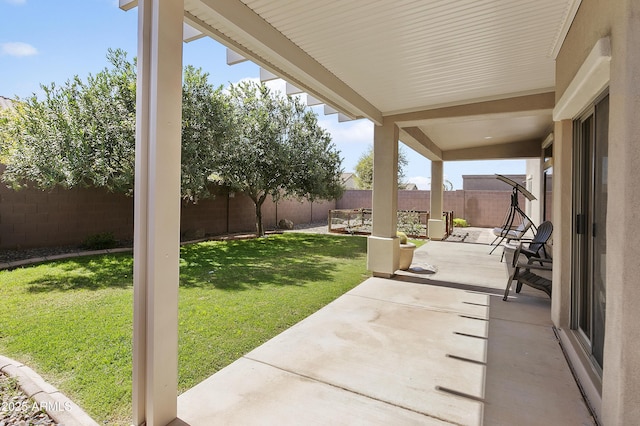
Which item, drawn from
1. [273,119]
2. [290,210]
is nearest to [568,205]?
[273,119]

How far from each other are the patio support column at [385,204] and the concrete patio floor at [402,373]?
148cm

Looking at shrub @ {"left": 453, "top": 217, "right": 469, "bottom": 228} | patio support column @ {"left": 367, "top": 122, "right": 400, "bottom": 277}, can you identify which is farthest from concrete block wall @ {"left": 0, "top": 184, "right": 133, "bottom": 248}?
shrub @ {"left": 453, "top": 217, "right": 469, "bottom": 228}

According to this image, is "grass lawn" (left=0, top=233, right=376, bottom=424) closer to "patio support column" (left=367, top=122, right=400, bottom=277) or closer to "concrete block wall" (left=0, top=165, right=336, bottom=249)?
"patio support column" (left=367, top=122, right=400, bottom=277)

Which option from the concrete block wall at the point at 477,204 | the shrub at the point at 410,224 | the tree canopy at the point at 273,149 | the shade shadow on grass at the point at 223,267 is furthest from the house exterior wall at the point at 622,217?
the concrete block wall at the point at 477,204

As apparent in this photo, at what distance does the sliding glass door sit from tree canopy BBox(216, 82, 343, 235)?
798 cm

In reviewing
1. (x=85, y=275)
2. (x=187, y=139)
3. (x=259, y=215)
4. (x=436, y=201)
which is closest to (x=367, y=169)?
(x=436, y=201)

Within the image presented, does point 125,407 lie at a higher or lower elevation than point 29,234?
lower

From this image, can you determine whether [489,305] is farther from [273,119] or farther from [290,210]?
[290,210]

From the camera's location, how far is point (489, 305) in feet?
15.4

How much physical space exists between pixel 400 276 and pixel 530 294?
2.06 m

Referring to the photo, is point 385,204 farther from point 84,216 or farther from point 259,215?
point 84,216

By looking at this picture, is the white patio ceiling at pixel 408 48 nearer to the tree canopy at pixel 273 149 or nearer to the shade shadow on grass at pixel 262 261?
the shade shadow on grass at pixel 262 261

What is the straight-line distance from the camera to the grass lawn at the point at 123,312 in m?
2.69

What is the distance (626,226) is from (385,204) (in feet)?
14.6
